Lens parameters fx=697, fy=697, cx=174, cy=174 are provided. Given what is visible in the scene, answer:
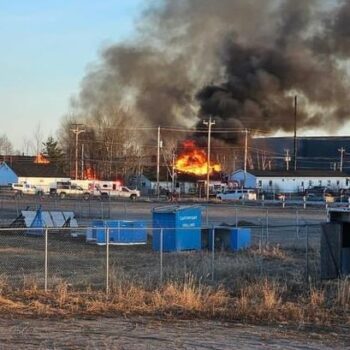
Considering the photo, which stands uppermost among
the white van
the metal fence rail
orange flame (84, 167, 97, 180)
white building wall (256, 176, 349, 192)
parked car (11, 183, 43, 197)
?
orange flame (84, 167, 97, 180)

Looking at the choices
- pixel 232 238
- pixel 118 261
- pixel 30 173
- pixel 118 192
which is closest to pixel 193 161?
pixel 118 192

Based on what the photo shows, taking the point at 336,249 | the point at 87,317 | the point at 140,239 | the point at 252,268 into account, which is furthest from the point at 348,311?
the point at 140,239

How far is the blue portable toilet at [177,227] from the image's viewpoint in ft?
A: 73.2

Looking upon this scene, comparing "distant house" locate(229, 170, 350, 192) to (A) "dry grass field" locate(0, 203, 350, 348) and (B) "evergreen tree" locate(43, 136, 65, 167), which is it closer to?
(B) "evergreen tree" locate(43, 136, 65, 167)

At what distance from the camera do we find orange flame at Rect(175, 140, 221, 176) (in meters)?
81.3

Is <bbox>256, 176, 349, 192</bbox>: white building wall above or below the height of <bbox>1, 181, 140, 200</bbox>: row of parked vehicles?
above

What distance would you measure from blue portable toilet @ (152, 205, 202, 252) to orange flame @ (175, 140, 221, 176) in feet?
184

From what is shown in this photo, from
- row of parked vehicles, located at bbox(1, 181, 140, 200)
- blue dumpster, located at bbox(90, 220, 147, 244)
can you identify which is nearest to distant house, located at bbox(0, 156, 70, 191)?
row of parked vehicles, located at bbox(1, 181, 140, 200)

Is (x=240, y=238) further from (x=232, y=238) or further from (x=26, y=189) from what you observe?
(x=26, y=189)

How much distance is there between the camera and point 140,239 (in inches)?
992

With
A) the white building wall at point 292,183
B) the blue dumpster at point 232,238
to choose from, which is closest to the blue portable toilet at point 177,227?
the blue dumpster at point 232,238

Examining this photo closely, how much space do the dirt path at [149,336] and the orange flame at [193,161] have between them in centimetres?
7070

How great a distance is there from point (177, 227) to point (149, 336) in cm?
1441

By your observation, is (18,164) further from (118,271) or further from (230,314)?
(230,314)
